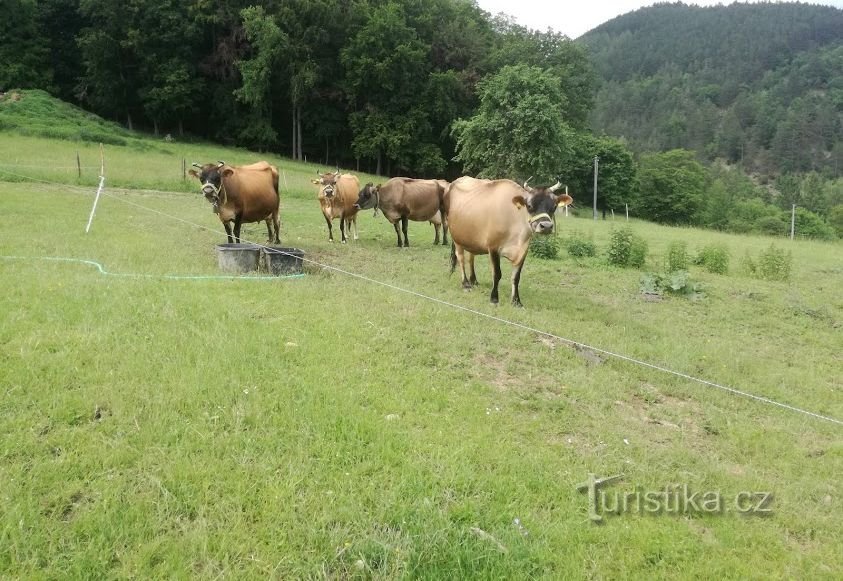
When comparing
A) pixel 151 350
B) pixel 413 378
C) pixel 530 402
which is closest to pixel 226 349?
pixel 151 350

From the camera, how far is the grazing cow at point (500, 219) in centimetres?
849

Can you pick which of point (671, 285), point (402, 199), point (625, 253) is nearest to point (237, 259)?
point (402, 199)

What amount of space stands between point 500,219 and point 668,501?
5841 mm

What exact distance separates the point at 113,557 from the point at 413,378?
2.97 metres

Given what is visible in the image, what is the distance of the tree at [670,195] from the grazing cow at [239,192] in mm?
58144

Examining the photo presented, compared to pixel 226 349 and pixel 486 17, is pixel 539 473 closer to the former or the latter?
pixel 226 349

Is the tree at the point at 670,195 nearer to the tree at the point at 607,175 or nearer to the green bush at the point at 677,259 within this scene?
the tree at the point at 607,175

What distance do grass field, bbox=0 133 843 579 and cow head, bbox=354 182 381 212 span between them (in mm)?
6448

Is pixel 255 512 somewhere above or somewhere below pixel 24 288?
below

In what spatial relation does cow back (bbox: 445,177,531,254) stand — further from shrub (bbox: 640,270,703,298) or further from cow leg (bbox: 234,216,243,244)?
cow leg (bbox: 234,216,243,244)

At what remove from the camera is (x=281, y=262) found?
9.30m

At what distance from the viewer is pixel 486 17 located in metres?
62.1

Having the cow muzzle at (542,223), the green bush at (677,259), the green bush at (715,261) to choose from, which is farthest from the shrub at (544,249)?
the cow muzzle at (542,223)

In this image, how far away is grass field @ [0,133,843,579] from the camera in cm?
319
